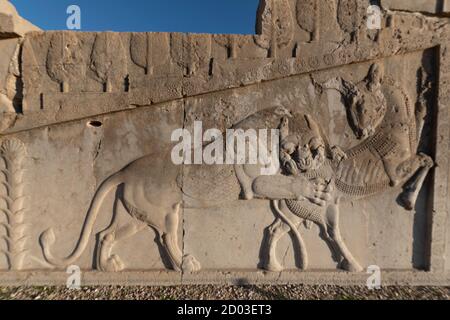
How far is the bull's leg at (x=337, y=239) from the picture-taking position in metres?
3.12

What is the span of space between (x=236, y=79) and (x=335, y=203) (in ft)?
5.90

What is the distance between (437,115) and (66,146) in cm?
420

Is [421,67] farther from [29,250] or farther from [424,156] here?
[29,250]

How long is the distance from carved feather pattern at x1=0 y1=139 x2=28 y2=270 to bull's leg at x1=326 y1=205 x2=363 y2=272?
3.50 metres

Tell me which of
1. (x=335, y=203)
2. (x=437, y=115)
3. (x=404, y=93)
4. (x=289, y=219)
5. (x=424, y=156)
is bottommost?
(x=289, y=219)

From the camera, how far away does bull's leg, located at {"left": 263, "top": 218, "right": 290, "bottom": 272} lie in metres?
3.12

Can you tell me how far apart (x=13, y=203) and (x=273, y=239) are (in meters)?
2.97

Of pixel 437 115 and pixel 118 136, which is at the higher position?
pixel 437 115

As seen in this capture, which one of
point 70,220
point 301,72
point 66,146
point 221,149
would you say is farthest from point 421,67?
point 70,220

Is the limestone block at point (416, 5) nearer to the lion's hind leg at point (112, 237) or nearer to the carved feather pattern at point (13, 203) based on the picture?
the lion's hind leg at point (112, 237)

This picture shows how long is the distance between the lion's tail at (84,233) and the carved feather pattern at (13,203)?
0.89 ft

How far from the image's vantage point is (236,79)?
119 inches

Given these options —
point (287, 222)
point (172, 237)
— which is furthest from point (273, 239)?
point (172, 237)

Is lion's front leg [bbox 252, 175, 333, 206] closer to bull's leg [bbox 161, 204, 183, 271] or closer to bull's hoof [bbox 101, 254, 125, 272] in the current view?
bull's leg [bbox 161, 204, 183, 271]
